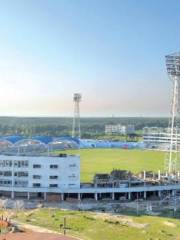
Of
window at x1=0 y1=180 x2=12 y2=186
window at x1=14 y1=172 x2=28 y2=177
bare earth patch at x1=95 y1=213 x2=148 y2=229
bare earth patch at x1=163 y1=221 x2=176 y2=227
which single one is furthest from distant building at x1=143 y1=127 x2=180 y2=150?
bare earth patch at x1=163 y1=221 x2=176 y2=227

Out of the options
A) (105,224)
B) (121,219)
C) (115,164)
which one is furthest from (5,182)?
(115,164)

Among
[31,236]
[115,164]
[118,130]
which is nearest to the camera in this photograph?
[31,236]

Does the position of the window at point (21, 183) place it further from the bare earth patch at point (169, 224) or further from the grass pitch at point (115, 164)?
the bare earth patch at point (169, 224)

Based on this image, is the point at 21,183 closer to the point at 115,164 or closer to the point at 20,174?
the point at 20,174

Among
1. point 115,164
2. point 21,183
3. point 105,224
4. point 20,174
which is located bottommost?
point 105,224

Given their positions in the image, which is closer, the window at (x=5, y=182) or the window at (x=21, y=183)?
the window at (x=21, y=183)

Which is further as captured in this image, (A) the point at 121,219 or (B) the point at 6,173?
(B) the point at 6,173

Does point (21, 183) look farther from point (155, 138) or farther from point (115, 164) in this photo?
point (155, 138)

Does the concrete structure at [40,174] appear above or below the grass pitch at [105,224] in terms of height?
above

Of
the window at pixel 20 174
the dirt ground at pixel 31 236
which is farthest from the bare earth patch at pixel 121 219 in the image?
the window at pixel 20 174

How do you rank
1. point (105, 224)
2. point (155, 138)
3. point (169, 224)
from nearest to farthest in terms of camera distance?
point (105, 224) < point (169, 224) < point (155, 138)

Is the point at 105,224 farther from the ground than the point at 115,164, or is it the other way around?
the point at 115,164

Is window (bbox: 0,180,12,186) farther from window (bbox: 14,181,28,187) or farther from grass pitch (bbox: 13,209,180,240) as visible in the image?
grass pitch (bbox: 13,209,180,240)
